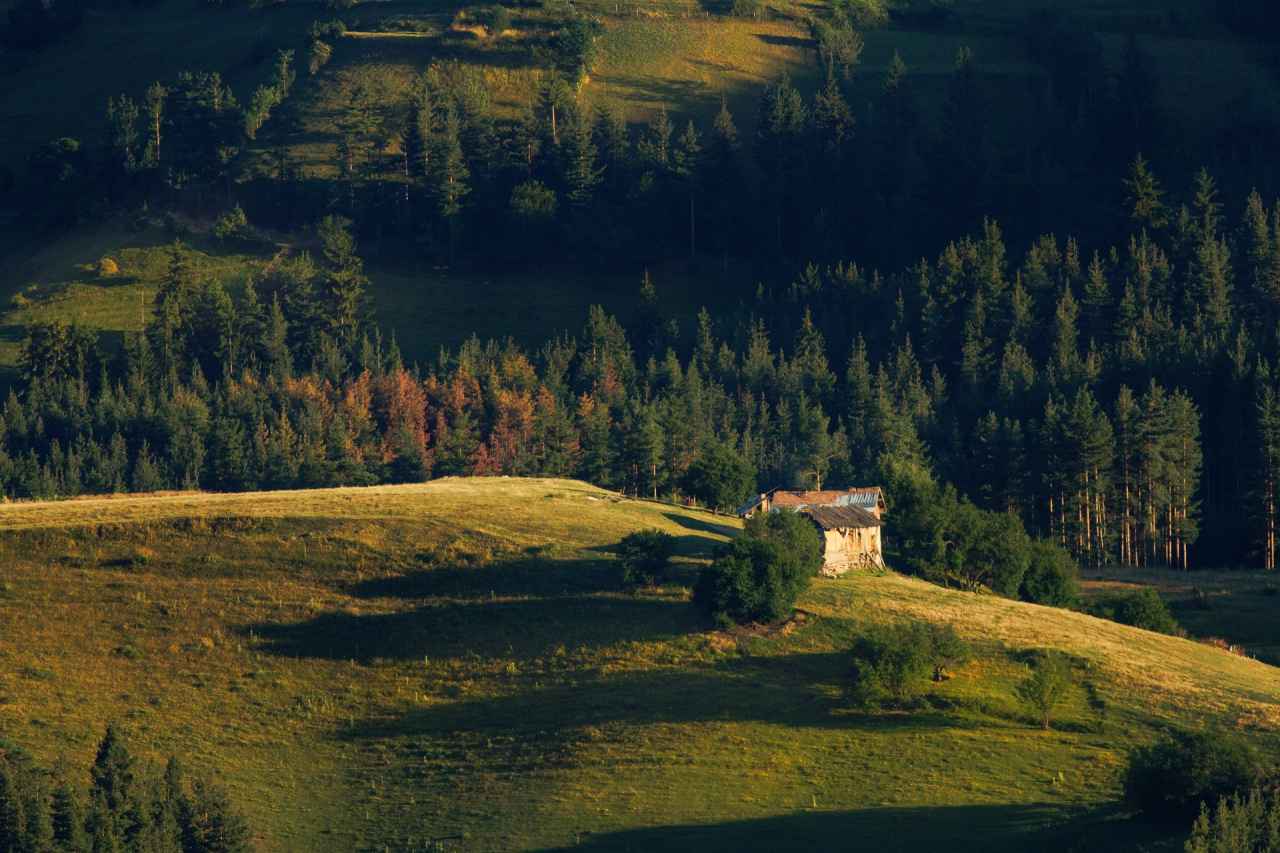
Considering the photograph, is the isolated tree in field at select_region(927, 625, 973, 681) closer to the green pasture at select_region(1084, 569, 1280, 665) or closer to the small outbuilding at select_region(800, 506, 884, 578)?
the small outbuilding at select_region(800, 506, 884, 578)

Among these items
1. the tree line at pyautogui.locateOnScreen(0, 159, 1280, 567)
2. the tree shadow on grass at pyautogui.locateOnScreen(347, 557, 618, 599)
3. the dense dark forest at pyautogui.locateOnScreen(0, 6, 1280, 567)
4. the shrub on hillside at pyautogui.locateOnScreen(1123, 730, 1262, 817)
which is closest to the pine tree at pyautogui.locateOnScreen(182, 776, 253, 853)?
the tree shadow on grass at pyautogui.locateOnScreen(347, 557, 618, 599)

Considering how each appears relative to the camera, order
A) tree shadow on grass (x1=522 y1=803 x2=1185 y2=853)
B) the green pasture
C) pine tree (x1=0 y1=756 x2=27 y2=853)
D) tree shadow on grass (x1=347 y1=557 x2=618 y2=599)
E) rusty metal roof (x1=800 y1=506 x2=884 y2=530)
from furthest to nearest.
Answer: the green pasture, rusty metal roof (x1=800 y1=506 x2=884 y2=530), tree shadow on grass (x1=347 y1=557 x2=618 y2=599), pine tree (x1=0 y1=756 x2=27 y2=853), tree shadow on grass (x1=522 y1=803 x2=1185 y2=853)

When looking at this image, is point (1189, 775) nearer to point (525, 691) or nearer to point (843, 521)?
point (525, 691)

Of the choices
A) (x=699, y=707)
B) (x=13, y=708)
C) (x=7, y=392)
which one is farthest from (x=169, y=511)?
(x=7, y=392)

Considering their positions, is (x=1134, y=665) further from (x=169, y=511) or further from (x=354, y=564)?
(x=169, y=511)

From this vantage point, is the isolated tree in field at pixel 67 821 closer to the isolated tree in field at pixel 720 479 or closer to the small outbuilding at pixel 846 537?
the small outbuilding at pixel 846 537

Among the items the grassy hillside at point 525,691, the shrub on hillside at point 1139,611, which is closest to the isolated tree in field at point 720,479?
the grassy hillside at point 525,691
